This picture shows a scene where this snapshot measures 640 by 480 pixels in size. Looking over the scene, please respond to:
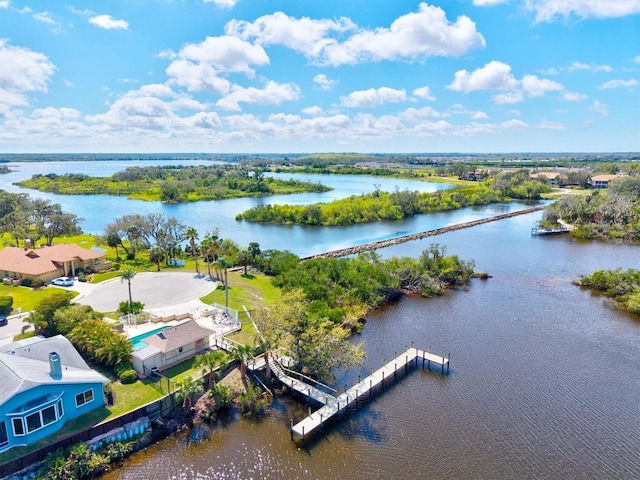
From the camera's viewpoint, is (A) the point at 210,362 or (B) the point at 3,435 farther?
(A) the point at 210,362

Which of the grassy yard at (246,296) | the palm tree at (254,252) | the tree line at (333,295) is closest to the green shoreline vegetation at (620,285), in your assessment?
the tree line at (333,295)

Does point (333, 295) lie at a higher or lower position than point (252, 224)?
higher

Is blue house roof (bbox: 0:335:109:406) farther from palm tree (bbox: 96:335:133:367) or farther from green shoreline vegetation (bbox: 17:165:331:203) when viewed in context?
green shoreline vegetation (bbox: 17:165:331:203)

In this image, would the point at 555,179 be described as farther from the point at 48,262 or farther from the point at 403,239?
the point at 48,262

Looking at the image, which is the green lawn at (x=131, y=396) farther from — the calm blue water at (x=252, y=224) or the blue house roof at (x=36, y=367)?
the calm blue water at (x=252, y=224)

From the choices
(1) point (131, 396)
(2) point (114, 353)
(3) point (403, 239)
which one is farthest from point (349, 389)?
(3) point (403, 239)

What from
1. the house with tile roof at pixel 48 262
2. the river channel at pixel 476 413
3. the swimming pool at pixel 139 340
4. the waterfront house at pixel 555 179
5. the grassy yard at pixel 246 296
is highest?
the waterfront house at pixel 555 179

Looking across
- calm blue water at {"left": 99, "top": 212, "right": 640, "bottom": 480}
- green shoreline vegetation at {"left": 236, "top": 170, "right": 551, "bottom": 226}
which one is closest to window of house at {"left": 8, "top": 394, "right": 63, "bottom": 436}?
calm blue water at {"left": 99, "top": 212, "right": 640, "bottom": 480}
